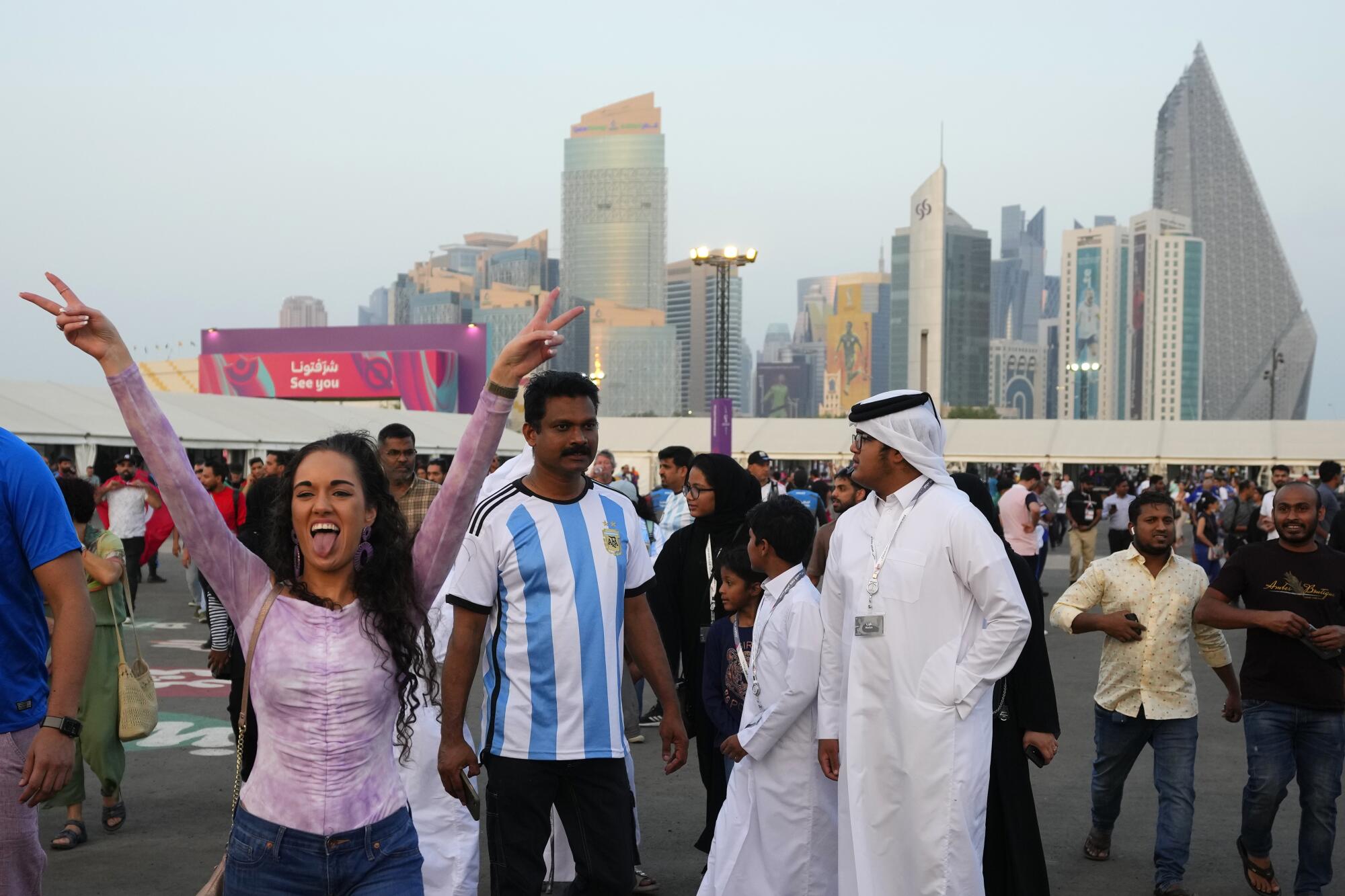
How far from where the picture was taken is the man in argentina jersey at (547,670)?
165 inches

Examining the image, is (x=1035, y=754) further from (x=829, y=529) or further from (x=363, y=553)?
(x=829, y=529)

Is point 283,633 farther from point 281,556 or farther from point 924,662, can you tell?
point 924,662

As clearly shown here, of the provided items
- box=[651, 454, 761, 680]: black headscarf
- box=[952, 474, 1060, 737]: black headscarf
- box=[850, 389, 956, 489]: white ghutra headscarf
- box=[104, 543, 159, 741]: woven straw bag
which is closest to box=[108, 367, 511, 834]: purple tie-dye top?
box=[850, 389, 956, 489]: white ghutra headscarf

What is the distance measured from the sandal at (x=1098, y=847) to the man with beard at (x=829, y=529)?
5.92ft

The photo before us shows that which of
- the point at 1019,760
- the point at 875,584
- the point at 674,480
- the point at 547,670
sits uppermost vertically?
the point at 674,480

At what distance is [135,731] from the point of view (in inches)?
249

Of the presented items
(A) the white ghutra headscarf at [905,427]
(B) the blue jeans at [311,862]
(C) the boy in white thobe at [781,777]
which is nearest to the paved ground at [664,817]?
(C) the boy in white thobe at [781,777]

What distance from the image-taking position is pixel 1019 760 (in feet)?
15.6

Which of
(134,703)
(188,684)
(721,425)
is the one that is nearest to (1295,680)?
(134,703)

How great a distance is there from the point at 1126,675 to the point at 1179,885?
0.93 meters

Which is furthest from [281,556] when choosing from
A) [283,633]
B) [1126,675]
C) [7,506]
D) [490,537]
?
[1126,675]

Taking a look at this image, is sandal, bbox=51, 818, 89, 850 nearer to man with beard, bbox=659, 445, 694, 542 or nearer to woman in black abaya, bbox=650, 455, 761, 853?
woman in black abaya, bbox=650, 455, 761, 853

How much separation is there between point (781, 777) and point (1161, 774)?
6.71ft

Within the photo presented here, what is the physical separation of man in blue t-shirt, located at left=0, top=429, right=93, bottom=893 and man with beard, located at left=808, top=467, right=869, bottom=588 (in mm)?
3408
